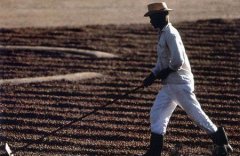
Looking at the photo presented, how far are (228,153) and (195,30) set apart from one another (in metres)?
7.85

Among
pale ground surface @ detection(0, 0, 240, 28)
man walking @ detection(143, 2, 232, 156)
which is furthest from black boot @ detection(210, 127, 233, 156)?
pale ground surface @ detection(0, 0, 240, 28)

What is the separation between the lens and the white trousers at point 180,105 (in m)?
6.40

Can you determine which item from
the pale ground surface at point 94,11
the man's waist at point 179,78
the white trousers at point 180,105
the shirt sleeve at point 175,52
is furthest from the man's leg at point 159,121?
the pale ground surface at point 94,11

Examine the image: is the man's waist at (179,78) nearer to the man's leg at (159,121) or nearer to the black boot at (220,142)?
the man's leg at (159,121)

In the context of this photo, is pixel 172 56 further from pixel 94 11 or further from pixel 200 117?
pixel 94 11

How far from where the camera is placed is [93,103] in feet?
29.5

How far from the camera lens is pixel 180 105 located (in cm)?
651

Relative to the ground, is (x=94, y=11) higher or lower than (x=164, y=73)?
higher

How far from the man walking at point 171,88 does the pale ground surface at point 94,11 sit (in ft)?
31.3

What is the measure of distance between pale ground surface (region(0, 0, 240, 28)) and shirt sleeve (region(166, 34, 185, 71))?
9665 mm

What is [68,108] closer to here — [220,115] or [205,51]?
[220,115]

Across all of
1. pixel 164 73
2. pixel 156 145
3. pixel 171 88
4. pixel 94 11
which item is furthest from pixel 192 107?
pixel 94 11

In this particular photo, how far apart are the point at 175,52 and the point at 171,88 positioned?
390 millimetres

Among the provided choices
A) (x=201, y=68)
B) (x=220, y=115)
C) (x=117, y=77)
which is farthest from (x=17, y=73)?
(x=220, y=115)
